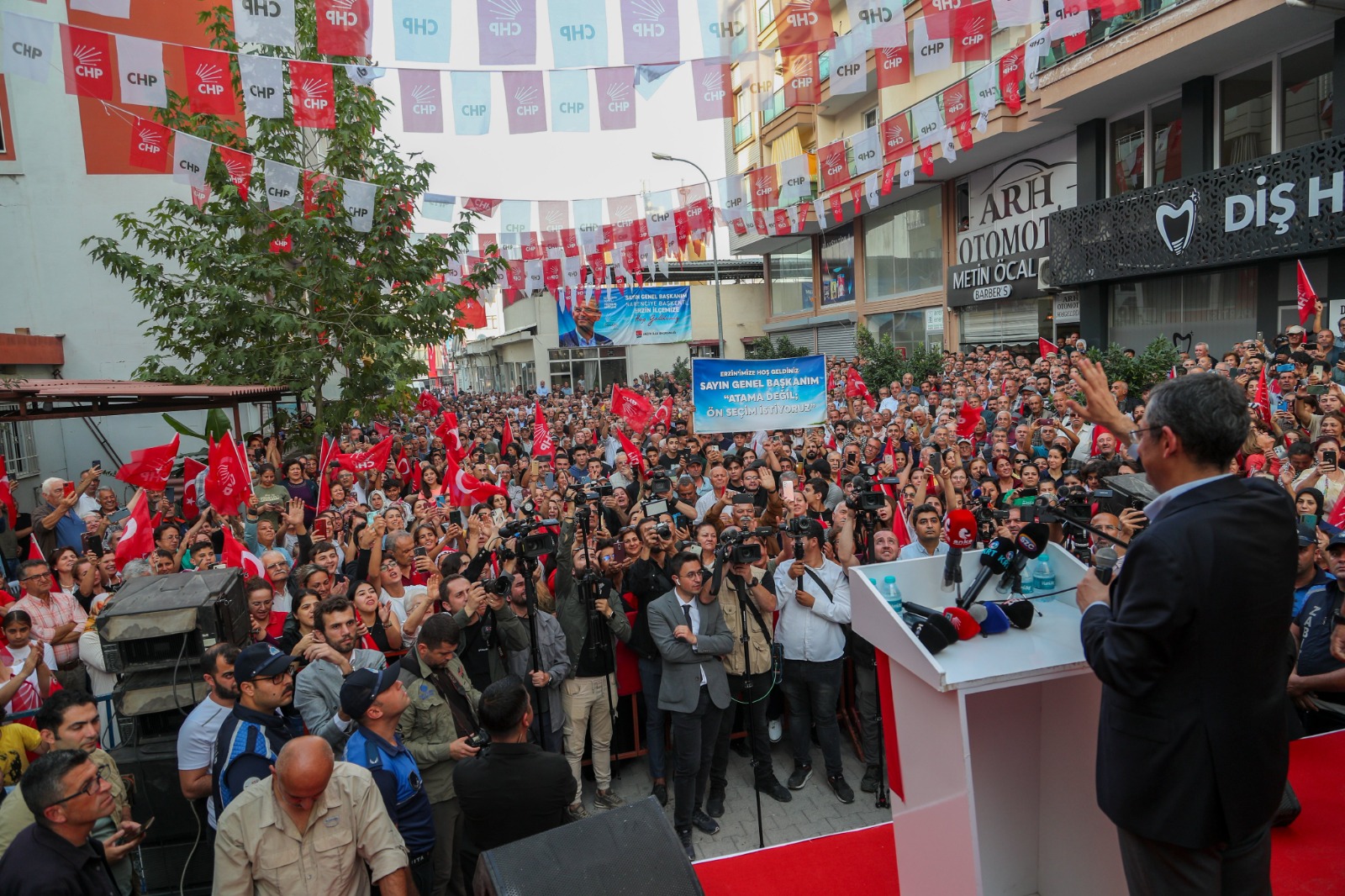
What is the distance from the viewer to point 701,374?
33.0 ft

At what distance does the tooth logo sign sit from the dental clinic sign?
0.02 metres

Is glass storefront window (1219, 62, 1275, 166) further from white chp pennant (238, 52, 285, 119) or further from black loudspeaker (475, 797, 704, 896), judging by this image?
black loudspeaker (475, 797, 704, 896)

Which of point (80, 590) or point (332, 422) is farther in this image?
point (332, 422)

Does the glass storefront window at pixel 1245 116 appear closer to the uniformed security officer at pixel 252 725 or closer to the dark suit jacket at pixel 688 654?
the dark suit jacket at pixel 688 654

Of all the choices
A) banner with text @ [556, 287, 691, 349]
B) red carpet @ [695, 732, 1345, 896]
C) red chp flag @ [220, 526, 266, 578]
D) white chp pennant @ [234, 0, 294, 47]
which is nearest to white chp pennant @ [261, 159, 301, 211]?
white chp pennant @ [234, 0, 294, 47]

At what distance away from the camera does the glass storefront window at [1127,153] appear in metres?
17.4

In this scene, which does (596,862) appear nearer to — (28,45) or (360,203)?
(28,45)

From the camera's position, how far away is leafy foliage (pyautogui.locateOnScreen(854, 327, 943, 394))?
790 inches

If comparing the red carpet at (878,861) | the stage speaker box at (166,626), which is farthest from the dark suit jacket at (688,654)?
the stage speaker box at (166,626)

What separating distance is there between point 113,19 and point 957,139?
17067mm

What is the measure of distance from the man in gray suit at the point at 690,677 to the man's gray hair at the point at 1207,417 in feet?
11.7

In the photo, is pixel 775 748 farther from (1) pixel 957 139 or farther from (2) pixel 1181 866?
(1) pixel 957 139

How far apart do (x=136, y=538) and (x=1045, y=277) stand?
1934 cm

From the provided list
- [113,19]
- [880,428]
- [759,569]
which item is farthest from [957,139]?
[113,19]
